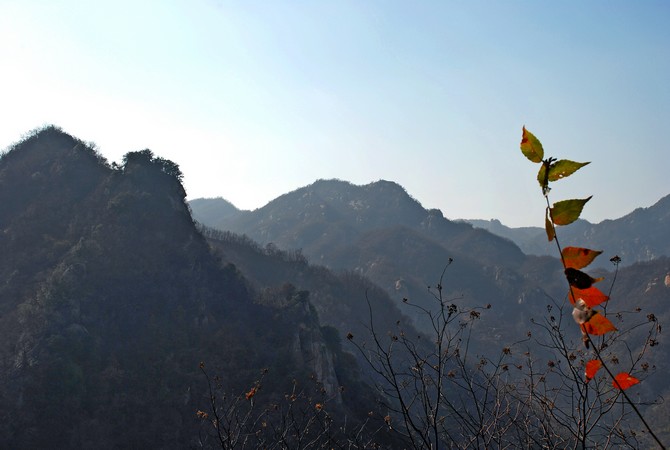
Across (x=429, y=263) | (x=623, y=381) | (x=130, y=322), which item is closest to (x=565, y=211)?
(x=623, y=381)

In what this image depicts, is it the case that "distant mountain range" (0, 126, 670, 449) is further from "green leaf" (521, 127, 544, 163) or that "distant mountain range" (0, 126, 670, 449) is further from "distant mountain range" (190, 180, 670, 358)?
"distant mountain range" (190, 180, 670, 358)

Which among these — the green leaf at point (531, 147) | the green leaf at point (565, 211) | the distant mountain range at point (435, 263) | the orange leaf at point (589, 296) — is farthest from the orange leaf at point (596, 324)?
the distant mountain range at point (435, 263)

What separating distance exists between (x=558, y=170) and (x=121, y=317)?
44.2 m

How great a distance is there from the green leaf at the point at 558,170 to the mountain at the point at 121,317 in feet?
97.2


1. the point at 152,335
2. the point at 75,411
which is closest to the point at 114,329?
the point at 152,335

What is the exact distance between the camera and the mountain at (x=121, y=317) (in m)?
32.4

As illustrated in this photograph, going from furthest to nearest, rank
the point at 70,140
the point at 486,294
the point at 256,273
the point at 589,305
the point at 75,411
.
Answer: the point at 486,294
the point at 256,273
the point at 70,140
the point at 75,411
the point at 589,305

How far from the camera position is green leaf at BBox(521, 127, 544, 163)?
134 centimetres

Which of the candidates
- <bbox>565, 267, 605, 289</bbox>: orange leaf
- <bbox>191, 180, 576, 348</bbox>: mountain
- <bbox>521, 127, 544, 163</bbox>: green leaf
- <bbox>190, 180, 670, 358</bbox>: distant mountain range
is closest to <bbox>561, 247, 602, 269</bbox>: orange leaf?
<bbox>565, 267, 605, 289</bbox>: orange leaf

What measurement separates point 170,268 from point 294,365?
14.9m

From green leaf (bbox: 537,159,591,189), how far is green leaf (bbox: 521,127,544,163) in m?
0.03

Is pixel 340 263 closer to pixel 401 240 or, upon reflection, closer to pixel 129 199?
pixel 401 240

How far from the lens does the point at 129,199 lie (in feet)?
167

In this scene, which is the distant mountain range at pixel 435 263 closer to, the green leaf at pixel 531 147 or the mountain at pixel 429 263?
the mountain at pixel 429 263
